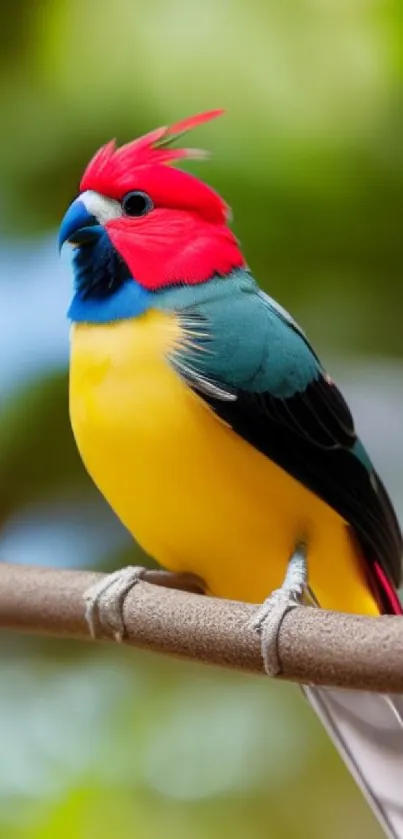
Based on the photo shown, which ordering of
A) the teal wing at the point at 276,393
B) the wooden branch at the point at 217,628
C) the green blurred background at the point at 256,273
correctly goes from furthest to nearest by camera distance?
1. the green blurred background at the point at 256,273
2. the teal wing at the point at 276,393
3. the wooden branch at the point at 217,628

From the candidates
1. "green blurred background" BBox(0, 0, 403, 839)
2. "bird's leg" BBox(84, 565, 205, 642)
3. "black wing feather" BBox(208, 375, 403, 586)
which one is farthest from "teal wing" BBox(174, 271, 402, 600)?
"green blurred background" BBox(0, 0, 403, 839)

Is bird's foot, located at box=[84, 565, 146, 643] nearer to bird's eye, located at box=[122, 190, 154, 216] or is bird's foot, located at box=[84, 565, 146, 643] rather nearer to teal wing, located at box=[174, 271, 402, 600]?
teal wing, located at box=[174, 271, 402, 600]

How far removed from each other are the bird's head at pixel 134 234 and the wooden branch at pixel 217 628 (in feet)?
0.55

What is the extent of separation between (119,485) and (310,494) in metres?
0.11

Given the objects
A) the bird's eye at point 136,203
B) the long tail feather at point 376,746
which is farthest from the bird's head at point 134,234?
the long tail feather at point 376,746

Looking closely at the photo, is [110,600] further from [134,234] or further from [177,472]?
[134,234]

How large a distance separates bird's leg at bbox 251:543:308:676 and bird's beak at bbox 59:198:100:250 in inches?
9.1

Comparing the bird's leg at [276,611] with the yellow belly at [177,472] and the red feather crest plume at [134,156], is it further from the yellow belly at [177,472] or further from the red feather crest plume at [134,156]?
the red feather crest plume at [134,156]

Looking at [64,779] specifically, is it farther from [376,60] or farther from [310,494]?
[376,60]

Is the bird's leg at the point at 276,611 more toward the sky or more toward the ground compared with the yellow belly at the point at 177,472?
more toward the ground

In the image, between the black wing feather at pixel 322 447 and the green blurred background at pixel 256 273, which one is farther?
the green blurred background at pixel 256 273

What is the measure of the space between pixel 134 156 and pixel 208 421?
0.17 meters

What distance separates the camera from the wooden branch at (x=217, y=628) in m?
0.45

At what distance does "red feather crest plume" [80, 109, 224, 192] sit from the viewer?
0.60 meters
